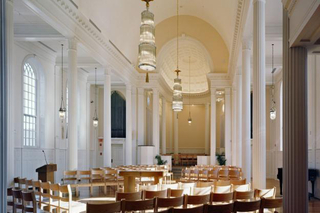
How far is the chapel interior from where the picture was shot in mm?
4891

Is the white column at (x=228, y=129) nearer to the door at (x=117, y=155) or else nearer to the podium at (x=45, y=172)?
the door at (x=117, y=155)

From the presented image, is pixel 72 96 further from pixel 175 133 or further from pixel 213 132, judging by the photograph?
pixel 175 133

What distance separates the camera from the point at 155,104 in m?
22.1

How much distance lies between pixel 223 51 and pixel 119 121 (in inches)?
337

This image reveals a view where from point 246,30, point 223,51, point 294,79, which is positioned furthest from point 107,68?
point 294,79

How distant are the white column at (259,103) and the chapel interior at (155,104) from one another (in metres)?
0.03

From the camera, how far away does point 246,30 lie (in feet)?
36.6

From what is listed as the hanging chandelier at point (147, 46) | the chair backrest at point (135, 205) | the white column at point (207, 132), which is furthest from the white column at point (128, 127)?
the chair backrest at point (135, 205)

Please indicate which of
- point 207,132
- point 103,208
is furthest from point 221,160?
point 103,208

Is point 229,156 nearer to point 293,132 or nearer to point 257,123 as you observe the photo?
point 257,123

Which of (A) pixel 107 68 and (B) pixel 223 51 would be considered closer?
(A) pixel 107 68

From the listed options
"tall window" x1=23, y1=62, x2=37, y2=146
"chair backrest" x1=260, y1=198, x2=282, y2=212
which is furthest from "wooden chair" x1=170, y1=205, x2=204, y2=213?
"tall window" x1=23, y1=62, x2=37, y2=146

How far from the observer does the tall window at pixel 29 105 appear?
13.9m

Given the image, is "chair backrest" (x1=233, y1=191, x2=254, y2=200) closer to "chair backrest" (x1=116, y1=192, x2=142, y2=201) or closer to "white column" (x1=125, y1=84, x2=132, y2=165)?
"chair backrest" (x1=116, y1=192, x2=142, y2=201)
